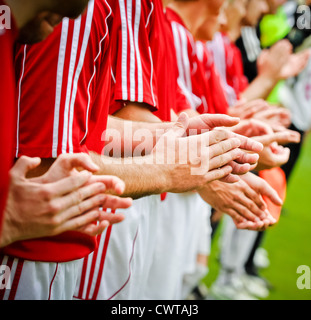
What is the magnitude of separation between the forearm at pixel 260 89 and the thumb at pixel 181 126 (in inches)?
48.7

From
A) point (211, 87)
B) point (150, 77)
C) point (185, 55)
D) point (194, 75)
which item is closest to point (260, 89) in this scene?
point (211, 87)

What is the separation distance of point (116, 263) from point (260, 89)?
4.41 ft

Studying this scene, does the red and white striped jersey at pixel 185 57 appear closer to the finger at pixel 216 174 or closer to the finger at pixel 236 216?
the finger at pixel 236 216

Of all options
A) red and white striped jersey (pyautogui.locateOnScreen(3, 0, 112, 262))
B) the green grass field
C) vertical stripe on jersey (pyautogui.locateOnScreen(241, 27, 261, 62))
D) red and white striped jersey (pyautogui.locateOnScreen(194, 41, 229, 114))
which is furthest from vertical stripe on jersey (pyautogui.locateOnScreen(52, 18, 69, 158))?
vertical stripe on jersey (pyautogui.locateOnScreen(241, 27, 261, 62))

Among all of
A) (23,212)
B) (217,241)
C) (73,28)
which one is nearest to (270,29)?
(217,241)

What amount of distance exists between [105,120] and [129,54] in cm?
19

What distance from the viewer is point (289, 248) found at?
129 inches

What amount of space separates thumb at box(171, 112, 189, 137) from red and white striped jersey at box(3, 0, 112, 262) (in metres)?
0.21

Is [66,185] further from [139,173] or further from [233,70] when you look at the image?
[233,70]

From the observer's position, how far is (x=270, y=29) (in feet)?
10.9

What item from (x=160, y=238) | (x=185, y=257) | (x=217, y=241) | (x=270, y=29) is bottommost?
(x=217, y=241)

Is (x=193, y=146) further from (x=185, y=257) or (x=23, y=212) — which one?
(x=185, y=257)

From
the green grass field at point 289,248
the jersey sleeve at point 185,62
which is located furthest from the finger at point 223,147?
the green grass field at point 289,248

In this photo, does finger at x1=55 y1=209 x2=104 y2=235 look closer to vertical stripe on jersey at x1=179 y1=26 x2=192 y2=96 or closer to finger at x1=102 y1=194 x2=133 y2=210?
finger at x1=102 y1=194 x2=133 y2=210
